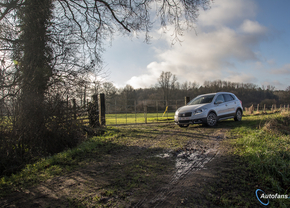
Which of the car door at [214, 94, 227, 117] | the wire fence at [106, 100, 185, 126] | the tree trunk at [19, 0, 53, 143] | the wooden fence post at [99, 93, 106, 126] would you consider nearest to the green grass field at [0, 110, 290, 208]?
the tree trunk at [19, 0, 53, 143]

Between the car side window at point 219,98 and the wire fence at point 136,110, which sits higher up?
the car side window at point 219,98

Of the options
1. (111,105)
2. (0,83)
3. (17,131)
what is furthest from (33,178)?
(111,105)

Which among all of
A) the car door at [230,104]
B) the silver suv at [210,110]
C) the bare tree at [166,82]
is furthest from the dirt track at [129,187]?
the bare tree at [166,82]

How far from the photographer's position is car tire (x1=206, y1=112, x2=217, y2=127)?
9.47 meters

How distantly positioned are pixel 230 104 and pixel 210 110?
2151 mm

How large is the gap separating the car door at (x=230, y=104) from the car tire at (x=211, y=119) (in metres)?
1.36

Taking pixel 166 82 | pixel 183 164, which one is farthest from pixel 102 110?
pixel 166 82

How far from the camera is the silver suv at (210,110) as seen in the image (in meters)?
9.40

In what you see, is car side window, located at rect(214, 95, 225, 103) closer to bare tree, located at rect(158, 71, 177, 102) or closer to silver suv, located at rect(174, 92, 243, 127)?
silver suv, located at rect(174, 92, 243, 127)

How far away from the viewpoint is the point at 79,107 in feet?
24.7

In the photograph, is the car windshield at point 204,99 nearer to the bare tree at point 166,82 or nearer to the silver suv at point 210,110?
the silver suv at point 210,110

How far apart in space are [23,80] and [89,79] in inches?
119

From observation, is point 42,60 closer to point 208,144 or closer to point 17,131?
point 17,131

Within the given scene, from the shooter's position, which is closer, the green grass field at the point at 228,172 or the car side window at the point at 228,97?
the green grass field at the point at 228,172
